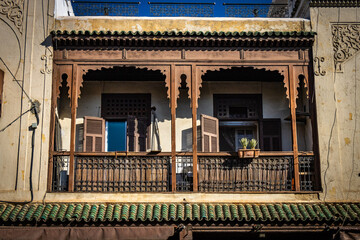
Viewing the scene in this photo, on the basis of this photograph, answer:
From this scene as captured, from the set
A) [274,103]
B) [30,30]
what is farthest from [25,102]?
[274,103]

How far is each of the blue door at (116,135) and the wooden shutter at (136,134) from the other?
13.6 inches

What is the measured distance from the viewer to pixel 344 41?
1278 cm

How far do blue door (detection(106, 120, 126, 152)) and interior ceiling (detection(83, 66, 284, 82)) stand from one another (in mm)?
1191

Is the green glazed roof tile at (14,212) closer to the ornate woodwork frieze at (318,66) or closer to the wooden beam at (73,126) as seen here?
the wooden beam at (73,126)

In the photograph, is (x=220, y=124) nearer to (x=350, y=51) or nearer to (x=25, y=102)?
(x=350, y=51)

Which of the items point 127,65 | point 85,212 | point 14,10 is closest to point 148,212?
point 85,212

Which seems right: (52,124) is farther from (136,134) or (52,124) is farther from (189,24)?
(189,24)

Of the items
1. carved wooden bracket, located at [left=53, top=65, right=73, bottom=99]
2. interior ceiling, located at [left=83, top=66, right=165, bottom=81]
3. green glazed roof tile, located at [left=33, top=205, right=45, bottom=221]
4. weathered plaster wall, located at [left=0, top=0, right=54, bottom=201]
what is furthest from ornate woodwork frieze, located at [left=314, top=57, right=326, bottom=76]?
green glazed roof tile, located at [left=33, top=205, right=45, bottom=221]

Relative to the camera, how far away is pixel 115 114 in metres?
13.8

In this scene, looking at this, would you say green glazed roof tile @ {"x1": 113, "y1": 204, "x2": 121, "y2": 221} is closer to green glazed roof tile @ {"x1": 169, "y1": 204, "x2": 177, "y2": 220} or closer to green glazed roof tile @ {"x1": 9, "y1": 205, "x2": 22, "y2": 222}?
green glazed roof tile @ {"x1": 169, "y1": 204, "x2": 177, "y2": 220}

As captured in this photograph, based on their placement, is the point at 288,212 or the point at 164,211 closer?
the point at 164,211

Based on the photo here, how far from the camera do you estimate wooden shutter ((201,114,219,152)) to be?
1303cm

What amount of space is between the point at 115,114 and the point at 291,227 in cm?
539

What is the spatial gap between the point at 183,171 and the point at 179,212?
1328mm
